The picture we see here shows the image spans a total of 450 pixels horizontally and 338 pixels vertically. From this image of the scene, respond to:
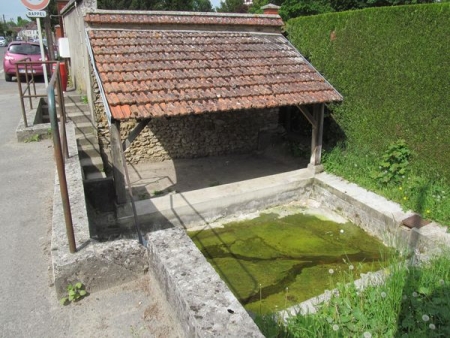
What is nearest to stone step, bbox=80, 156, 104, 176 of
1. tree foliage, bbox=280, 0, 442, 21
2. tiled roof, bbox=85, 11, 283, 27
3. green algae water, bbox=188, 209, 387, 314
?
green algae water, bbox=188, 209, 387, 314

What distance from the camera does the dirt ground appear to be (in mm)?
8719

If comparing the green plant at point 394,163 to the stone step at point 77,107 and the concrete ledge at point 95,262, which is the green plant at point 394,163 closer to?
the concrete ledge at point 95,262

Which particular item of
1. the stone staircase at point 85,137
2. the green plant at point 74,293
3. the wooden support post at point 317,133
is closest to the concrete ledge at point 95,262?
the green plant at point 74,293

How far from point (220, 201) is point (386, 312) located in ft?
13.6

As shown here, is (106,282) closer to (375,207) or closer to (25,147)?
(25,147)

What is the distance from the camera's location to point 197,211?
22.9ft

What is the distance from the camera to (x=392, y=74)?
714 centimetres

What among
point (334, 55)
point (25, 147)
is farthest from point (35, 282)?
point (334, 55)

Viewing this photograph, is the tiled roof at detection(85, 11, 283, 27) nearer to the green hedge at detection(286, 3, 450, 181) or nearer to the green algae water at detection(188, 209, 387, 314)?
the green hedge at detection(286, 3, 450, 181)

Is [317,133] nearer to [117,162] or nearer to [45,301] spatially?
[117,162]

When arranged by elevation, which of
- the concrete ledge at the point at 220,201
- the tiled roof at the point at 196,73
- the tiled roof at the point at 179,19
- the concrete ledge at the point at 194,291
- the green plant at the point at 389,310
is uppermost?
the tiled roof at the point at 179,19

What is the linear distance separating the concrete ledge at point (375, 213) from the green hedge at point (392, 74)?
1052 millimetres

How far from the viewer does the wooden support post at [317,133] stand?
7850 mm

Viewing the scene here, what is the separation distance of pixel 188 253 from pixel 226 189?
5.08 metres
